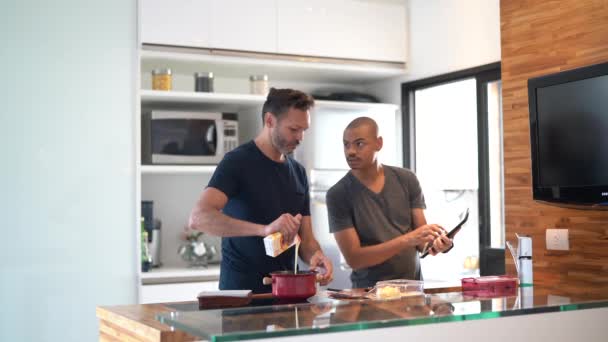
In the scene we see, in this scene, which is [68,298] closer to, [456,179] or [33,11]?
[33,11]

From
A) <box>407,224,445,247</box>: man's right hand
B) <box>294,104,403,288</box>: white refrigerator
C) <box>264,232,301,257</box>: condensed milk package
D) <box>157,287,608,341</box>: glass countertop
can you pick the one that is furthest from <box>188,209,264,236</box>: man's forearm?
<box>294,104,403,288</box>: white refrigerator

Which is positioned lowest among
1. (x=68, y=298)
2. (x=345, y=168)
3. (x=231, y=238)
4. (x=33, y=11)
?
(x=68, y=298)

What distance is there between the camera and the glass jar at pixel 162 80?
4.55 m

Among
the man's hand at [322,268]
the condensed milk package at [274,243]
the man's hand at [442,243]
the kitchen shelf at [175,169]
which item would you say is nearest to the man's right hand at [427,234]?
the man's hand at [442,243]

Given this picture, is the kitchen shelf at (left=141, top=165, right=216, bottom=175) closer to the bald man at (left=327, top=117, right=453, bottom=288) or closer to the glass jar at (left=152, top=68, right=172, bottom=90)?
the glass jar at (left=152, top=68, right=172, bottom=90)

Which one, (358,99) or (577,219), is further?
(358,99)

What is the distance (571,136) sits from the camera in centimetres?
298

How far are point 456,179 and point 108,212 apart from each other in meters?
2.14

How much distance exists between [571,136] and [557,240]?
1.64 feet

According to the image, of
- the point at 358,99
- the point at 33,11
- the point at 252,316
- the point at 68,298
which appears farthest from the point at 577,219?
the point at 33,11

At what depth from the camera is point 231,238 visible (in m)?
3.20

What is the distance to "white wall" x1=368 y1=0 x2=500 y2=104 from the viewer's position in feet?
14.7

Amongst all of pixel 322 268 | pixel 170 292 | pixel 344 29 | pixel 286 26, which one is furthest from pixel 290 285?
pixel 344 29

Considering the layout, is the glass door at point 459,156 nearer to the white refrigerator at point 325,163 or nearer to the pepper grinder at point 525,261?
the white refrigerator at point 325,163
